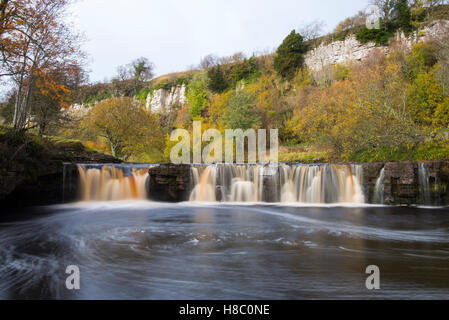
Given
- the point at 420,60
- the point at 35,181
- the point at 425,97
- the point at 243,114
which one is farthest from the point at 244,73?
the point at 35,181

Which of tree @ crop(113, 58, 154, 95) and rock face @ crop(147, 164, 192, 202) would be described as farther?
tree @ crop(113, 58, 154, 95)

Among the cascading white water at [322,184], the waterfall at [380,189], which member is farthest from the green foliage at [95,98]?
the waterfall at [380,189]

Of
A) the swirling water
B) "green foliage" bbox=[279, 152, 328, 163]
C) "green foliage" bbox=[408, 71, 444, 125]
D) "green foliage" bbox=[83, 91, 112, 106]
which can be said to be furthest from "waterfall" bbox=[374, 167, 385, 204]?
"green foliage" bbox=[83, 91, 112, 106]

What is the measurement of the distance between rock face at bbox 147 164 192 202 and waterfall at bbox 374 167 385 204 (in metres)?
9.49

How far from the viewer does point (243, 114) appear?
29750mm

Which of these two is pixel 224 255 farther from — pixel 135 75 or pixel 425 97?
pixel 135 75

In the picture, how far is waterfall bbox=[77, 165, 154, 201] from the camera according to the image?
1360cm

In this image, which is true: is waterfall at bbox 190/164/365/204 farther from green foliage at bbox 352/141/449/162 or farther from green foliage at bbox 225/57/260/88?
green foliage at bbox 225/57/260/88

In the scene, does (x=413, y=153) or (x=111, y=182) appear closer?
(x=111, y=182)

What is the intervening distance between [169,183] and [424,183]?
12357mm

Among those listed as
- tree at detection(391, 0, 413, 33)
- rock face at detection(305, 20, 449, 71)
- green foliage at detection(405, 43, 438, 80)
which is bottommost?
green foliage at detection(405, 43, 438, 80)

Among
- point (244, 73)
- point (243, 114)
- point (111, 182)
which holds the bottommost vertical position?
point (111, 182)
